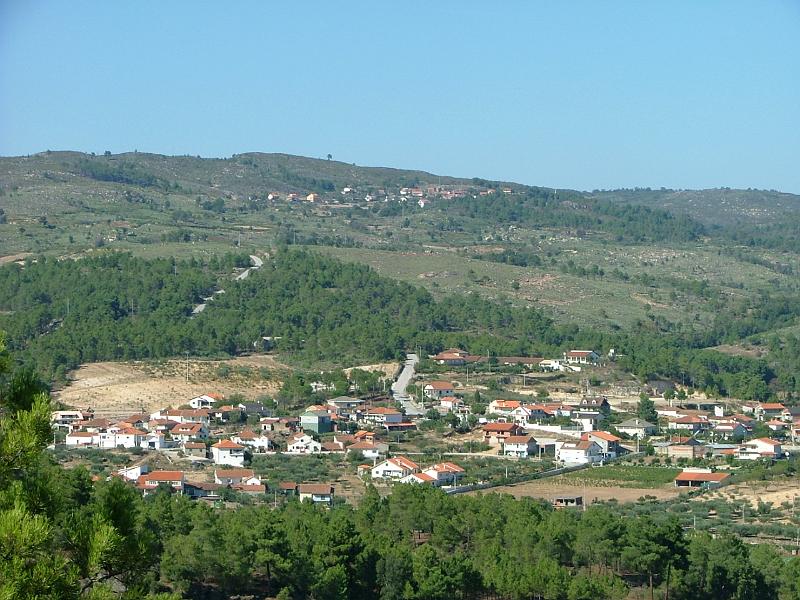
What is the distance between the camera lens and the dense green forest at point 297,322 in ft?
195

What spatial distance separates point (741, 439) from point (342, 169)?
106422mm

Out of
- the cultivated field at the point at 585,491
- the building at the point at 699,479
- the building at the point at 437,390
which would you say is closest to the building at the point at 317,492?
the cultivated field at the point at 585,491

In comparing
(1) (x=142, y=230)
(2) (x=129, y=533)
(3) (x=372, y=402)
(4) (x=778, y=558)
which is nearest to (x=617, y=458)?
(3) (x=372, y=402)

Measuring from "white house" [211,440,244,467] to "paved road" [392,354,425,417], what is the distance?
8579mm

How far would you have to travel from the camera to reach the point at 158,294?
227 feet

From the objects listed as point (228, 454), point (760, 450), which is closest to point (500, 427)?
point (760, 450)

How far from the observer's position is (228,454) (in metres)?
43.1

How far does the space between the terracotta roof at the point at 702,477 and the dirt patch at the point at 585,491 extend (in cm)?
59

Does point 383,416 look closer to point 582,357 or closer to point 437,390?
point 437,390

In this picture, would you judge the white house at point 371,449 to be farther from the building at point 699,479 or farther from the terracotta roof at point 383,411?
the building at point 699,479

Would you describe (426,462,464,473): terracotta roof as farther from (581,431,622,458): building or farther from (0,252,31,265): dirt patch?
(0,252,31,265): dirt patch

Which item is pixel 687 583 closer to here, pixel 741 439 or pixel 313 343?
pixel 741 439

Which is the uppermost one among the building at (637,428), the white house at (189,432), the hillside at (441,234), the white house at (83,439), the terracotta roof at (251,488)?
the hillside at (441,234)

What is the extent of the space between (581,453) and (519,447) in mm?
1891
